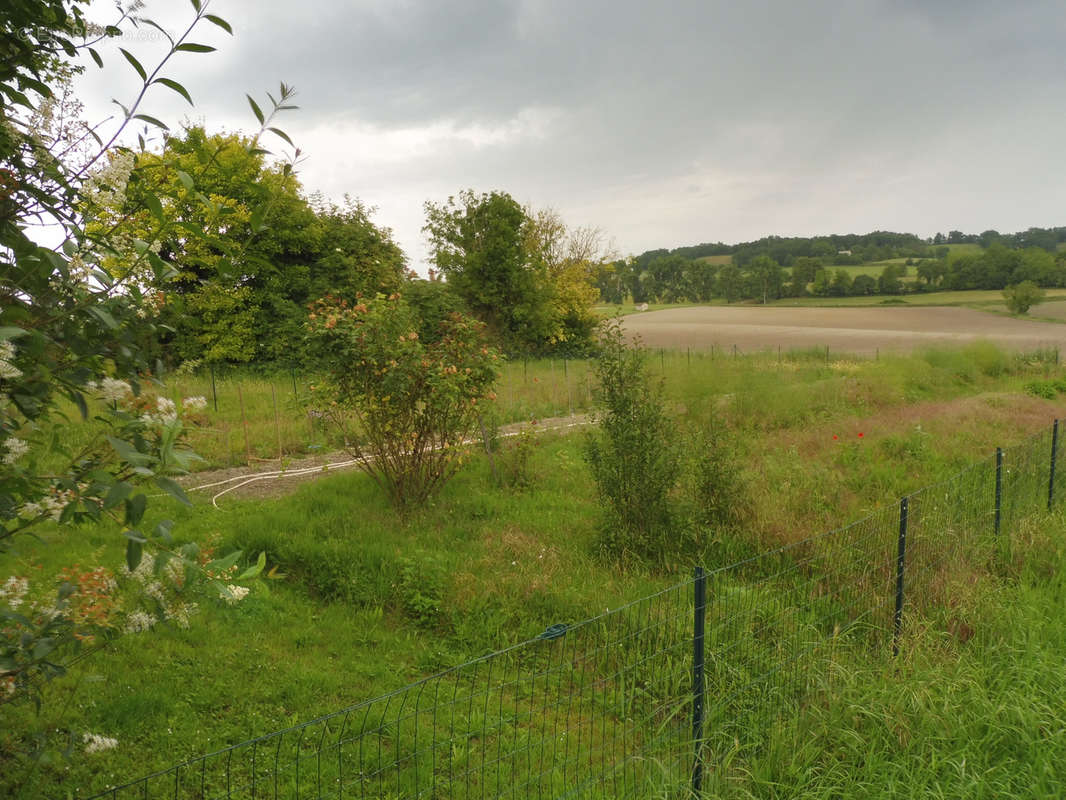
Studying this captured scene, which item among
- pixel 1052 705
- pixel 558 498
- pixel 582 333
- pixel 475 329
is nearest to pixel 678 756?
pixel 1052 705

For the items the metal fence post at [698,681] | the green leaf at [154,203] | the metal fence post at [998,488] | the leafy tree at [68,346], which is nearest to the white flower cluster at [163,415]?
the leafy tree at [68,346]

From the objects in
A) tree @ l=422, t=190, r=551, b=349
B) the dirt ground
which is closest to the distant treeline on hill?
tree @ l=422, t=190, r=551, b=349

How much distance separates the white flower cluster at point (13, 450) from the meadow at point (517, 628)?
3.08 feet

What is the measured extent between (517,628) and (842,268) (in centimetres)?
7133

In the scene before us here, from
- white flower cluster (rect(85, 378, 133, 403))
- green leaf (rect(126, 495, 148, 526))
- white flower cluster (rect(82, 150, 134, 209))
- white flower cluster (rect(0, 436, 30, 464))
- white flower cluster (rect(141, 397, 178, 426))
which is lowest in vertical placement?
green leaf (rect(126, 495, 148, 526))

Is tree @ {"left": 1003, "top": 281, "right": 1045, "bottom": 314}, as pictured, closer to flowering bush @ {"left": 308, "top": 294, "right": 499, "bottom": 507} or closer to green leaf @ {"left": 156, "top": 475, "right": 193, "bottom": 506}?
flowering bush @ {"left": 308, "top": 294, "right": 499, "bottom": 507}

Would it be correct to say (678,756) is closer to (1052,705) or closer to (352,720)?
(352,720)

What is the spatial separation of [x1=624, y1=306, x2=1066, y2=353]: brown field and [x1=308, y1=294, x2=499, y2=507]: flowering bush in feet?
78.7

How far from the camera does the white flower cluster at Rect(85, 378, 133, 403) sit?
1.95 meters

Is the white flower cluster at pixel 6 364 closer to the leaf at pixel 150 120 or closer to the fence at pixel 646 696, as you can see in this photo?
the leaf at pixel 150 120

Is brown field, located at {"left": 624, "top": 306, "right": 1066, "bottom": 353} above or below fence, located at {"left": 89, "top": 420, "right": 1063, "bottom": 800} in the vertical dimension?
below

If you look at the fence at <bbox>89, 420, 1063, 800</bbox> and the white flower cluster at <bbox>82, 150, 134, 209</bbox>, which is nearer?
the white flower cluster at <bbox>82, 150, 134, 209</bbox>

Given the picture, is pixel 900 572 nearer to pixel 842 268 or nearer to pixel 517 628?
pixel 517 628

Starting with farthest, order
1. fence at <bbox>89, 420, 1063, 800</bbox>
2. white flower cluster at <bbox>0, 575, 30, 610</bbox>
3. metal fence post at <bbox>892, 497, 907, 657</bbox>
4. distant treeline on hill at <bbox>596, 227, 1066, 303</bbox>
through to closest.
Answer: distant treeline on hill at <bbox>596, 227, 1066, 303</bbox>, metal fence post at <bbox>892, 497, 907, 657</bbox>, fence at <bbox>89, 420, 1063, 800</bbox>, white flower cluster at <bbox>0, 575, 30, 610</bbox>
